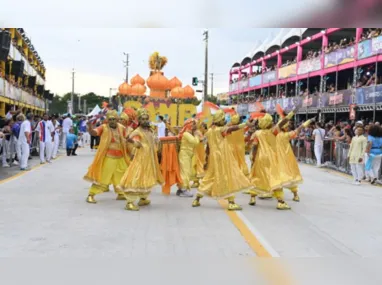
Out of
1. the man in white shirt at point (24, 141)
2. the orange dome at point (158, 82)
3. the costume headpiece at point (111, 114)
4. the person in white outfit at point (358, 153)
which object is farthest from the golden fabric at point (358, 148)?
the orange dome at point (158, 82)

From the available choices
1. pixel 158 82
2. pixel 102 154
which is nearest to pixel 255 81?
pixel 158 82

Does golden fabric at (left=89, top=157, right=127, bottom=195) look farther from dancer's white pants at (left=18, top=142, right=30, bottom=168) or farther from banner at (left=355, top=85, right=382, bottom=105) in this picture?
banner at (left=355, top=85, right=382, bottom=105)

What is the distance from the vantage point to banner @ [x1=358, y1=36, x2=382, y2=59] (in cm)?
2114

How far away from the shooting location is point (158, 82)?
1047 inches

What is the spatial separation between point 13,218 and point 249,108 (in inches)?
1352

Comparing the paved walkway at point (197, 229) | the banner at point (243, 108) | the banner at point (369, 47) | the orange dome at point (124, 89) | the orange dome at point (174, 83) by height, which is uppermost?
the banner at point (369, 47)

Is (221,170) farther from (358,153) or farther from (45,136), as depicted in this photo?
(45,136)

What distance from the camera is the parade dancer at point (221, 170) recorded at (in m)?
8.02

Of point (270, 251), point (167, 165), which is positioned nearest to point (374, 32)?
point (167, 165)

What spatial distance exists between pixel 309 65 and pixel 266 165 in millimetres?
22874

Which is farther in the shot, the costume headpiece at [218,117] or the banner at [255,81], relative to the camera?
the banner at [255,81]

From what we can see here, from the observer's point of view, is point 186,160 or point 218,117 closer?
point 218,117

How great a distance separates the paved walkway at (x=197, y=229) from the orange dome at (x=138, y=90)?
53.3 feet

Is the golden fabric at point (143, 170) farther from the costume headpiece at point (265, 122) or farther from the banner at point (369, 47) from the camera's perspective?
the banner at point (369, 47)
